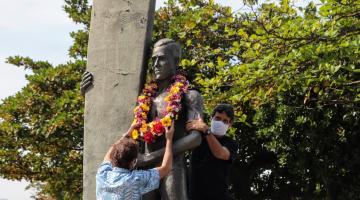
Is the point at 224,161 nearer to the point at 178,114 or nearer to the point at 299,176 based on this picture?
the point at 178,114

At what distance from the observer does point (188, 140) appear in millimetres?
4781

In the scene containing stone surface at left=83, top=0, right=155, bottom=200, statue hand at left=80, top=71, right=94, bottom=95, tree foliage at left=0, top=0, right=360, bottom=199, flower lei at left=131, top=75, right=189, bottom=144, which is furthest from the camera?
tree foliage at left=0, top=0, right=360, bottom=199

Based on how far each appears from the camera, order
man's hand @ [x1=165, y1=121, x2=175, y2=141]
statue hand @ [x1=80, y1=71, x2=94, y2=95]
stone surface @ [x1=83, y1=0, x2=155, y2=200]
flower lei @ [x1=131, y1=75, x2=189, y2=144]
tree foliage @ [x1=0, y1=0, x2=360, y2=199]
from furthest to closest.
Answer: tree foliage @ [x1=0, y1=0, x2=360, y2=199]
statue hand @ [x1=80, y1=71, x2=94, y2=95]
stone surface @ [x1=83, y1=0, x2=155, y2=200]
flower lei @ [x1=131, y1=75, x2=189, y2=144]
man's hand @ [x1=165, y1=121, x2=175, y2=141]

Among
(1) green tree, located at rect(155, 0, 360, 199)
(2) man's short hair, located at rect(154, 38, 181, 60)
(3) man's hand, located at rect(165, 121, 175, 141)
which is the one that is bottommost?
(3) man's hand, located at rect(165, 121, 175, 141)

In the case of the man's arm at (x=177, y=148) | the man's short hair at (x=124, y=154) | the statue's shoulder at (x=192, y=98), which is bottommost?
the man's short hair at (x=124, y=154)

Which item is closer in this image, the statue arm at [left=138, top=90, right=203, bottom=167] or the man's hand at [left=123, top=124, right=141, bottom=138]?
the statue arm at [left=138, top=90, right=203, bottom=167]

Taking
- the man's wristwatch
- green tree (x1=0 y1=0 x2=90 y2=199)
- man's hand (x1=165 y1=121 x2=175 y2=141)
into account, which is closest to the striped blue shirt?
man's hand (x1=165 y1=121 x2=175 y2=141)

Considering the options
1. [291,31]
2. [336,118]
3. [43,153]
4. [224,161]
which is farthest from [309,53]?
[43,153]

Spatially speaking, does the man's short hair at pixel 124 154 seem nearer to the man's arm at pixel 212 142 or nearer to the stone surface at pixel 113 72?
the man's arm at pixel 212 142

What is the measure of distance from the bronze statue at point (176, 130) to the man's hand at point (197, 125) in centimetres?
4

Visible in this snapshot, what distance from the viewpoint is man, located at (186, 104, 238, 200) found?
4953 millimetres

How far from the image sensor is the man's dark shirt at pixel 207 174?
5000 mm

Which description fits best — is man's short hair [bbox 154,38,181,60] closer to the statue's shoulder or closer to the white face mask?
the statue's shoulder

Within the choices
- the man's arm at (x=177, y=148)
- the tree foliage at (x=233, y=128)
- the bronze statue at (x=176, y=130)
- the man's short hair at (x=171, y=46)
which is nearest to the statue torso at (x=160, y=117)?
the bronze statue at (x=176, y=130)
